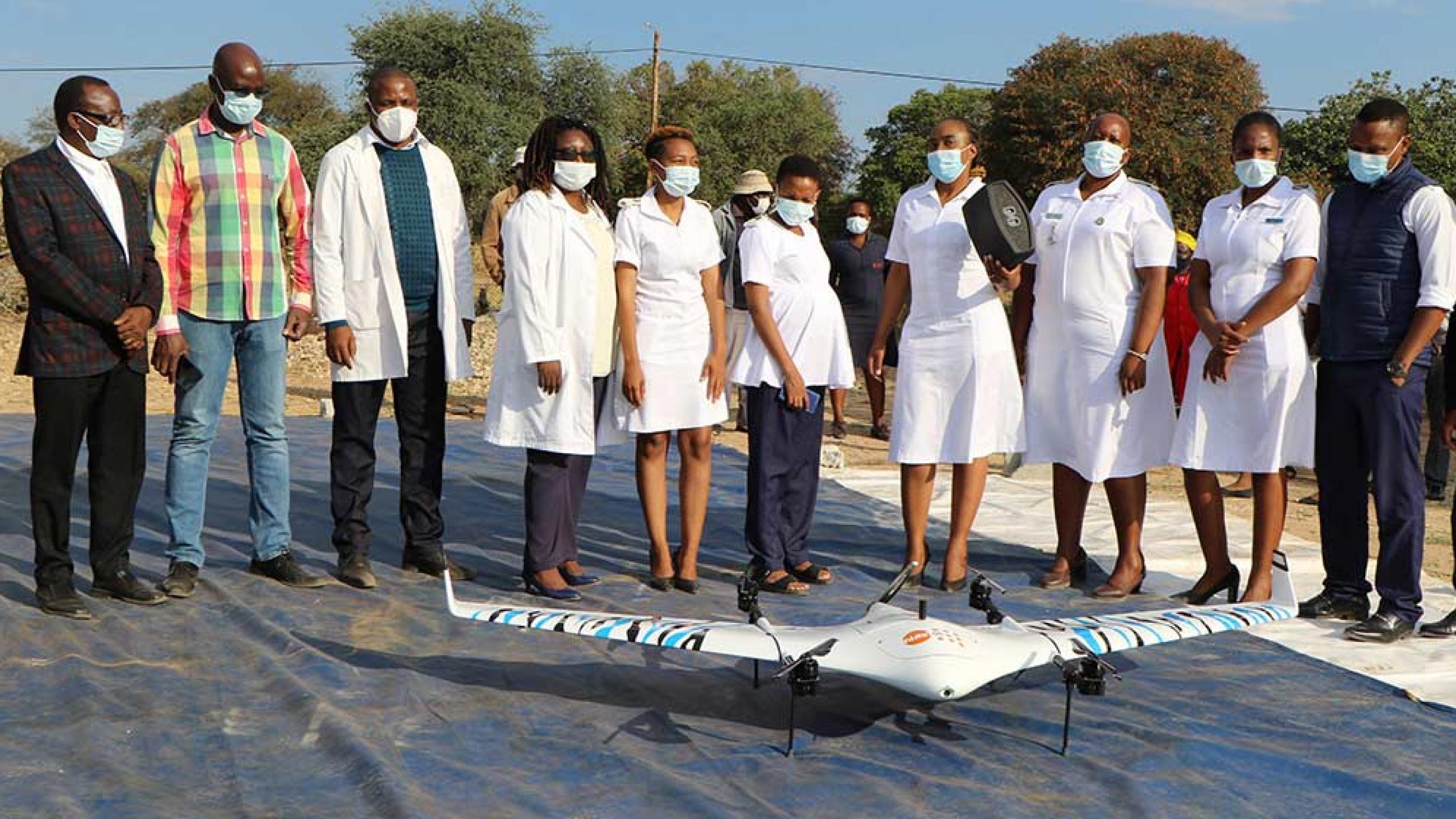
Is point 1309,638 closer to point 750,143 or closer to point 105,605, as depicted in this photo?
point 105,605

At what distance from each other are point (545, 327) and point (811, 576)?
58.8 inches

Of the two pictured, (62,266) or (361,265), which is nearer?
(62,266)

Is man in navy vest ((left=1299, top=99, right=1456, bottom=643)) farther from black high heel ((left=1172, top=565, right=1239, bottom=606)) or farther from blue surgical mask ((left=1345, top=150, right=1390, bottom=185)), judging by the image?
black high heel ((left=1172, top=565, right=1239, bottom=606))

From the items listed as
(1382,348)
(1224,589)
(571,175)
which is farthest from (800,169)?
(1224,589)

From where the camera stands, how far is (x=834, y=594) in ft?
18.2

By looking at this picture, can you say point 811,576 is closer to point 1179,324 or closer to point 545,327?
point 545,327

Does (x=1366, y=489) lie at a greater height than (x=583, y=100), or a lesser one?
lesser

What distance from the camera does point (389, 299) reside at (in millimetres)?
5336

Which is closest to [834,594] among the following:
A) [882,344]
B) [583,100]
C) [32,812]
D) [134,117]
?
[882,344]

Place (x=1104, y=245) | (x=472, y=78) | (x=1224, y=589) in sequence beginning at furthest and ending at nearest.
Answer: (x=472, y=78)
(x=1224, y=589)
(x=1104, y=245)

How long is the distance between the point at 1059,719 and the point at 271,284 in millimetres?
3125

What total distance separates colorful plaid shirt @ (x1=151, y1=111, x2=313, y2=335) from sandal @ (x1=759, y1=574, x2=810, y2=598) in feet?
6.81

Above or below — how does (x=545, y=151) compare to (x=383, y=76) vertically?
below

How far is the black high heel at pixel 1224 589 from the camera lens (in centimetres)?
548
